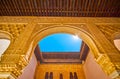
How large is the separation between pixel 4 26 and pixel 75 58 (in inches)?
168

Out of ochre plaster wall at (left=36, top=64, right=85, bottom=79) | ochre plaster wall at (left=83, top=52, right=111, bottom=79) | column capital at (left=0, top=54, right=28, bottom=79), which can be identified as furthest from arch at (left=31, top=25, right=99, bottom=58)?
ochre plaster wall at (left=36, top=64, right=85, bottom=79)

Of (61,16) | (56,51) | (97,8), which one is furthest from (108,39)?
(56,51)

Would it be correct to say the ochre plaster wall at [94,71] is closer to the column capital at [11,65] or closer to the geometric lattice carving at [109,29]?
the geometric lattice carving at [109,29]

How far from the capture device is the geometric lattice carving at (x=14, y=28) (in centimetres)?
250

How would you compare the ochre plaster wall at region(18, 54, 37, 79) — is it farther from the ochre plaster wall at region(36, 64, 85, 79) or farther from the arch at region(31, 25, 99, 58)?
the arch at region(31, 25, 99, 58)

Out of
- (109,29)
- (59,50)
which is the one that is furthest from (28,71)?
(109,29)

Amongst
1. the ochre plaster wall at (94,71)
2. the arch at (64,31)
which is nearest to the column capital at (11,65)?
the arch at (64,31)

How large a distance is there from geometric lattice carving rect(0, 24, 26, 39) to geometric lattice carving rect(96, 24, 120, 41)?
5.74 feet

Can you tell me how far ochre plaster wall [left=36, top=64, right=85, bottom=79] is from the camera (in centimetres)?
565

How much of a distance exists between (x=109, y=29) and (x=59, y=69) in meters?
3.82

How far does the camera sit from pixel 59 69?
19.3 feet

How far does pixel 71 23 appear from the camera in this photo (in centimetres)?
275

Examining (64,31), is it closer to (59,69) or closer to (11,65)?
(11,65)

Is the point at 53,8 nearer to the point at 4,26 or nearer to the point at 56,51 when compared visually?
the point at 4,26
